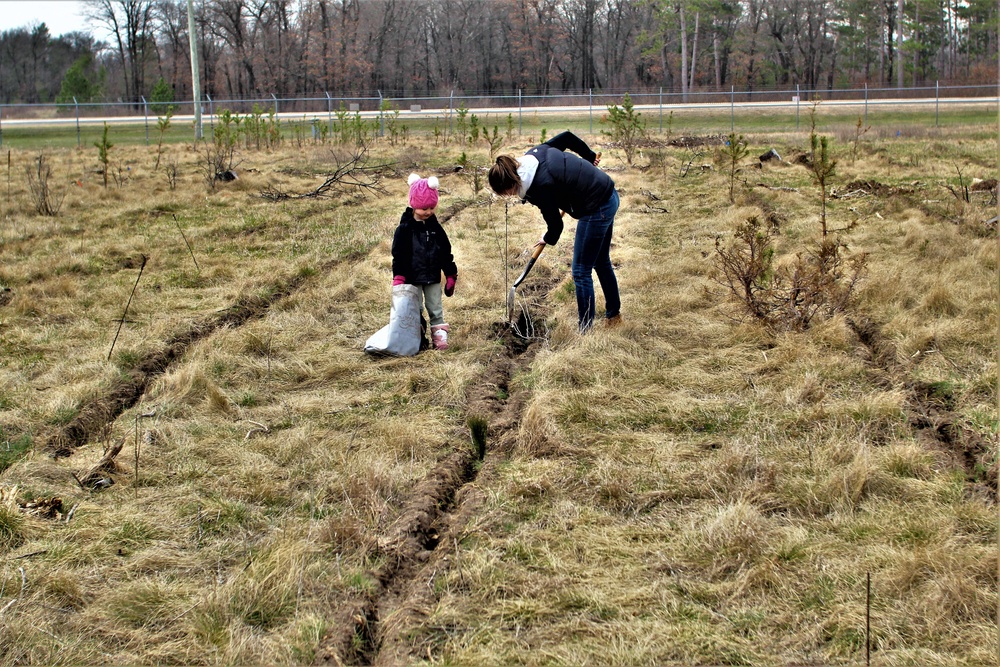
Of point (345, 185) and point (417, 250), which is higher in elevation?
point (345, 185)

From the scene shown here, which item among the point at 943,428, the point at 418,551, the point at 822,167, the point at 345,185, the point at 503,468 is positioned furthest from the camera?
the point at 345,185

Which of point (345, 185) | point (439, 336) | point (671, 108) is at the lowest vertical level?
point (439, 336)

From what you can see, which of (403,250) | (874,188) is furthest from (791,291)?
(874,188)

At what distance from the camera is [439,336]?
655 centimetres

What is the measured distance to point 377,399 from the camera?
5.60 metres

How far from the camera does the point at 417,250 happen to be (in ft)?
21.2

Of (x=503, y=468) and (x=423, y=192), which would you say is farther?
(x=423, y=192)

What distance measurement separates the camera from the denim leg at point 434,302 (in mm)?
6629

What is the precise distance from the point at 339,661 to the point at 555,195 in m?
3.77

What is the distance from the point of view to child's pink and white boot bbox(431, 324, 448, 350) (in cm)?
652

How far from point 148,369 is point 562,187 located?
3161 mm

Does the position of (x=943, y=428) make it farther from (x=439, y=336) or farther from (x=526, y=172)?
(x=439, y=336)

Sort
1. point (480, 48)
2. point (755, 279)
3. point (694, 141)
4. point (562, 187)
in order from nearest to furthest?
1. point (562, 187)
2. point (755, 279)
3. point (694, 141)
4. point (480, 48)

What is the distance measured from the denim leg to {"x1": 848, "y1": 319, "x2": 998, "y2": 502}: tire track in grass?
3014 millimetres
